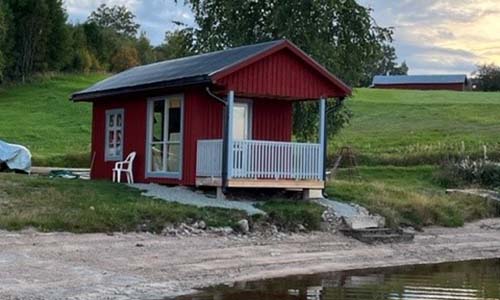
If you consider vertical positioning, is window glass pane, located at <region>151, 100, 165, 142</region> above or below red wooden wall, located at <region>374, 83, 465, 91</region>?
below

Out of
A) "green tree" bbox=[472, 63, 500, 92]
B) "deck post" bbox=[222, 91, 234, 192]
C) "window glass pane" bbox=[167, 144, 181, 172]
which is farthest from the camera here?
"green tree" bbox=[472, 63, 500, 92]

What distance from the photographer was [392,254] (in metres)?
16.4

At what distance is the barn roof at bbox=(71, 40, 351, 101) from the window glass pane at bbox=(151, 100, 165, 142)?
2.24 ft

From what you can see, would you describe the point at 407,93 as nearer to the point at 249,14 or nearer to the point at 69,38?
the point at 69,38

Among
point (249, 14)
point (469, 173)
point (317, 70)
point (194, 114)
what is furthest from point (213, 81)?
point (469, 173)

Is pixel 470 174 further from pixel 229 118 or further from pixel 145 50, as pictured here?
pixel 145 50

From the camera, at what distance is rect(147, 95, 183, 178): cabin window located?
67.0ft

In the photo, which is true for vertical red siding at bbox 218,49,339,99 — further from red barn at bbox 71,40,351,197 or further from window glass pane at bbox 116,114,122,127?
window glass pane at bbox 116,114,122,127

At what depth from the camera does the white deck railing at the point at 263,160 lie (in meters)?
18.8

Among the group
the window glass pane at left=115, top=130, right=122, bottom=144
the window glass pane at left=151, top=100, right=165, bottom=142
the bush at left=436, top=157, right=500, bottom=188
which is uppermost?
the window glass pane at left=151, top=100, right=165, bottom=142

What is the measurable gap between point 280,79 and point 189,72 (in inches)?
86.4

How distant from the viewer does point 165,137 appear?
68.1 feet

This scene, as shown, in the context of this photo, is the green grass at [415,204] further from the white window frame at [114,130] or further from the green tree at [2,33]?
the green tree at [2,33]

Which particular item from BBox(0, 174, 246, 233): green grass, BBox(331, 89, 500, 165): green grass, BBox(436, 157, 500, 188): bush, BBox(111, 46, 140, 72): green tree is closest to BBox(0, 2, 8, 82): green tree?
BBox(111, 46, 140, 72): green tree
